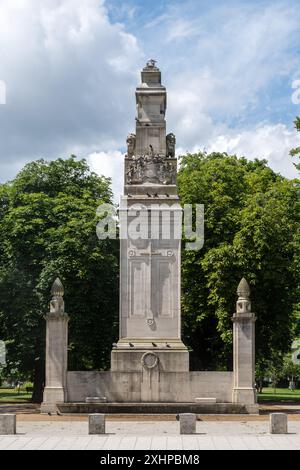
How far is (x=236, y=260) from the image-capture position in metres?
42.4

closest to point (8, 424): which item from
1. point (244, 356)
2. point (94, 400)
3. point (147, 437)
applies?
point (147, 437)

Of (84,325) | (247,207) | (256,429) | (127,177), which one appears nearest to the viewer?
(256,429)

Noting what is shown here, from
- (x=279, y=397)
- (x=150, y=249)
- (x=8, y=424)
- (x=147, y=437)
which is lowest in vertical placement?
(x=279, y=397)

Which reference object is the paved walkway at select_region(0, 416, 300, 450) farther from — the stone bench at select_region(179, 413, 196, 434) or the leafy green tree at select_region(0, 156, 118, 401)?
the leafy green tree at select_region(0, 156, 118, 401)

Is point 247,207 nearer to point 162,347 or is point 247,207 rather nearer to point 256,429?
point 162,347

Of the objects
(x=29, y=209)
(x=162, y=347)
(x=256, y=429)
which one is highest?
(x=29, y=209)

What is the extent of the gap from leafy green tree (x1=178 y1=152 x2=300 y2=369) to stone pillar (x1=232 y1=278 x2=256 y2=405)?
9.64m

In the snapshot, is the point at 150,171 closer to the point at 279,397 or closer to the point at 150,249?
the point at 150,249

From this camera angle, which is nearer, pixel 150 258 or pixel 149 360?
pixel 149 360

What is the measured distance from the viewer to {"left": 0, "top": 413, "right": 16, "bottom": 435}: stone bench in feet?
73.8

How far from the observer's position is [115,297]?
42156 mm

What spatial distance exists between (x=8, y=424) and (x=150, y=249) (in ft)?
38.8
